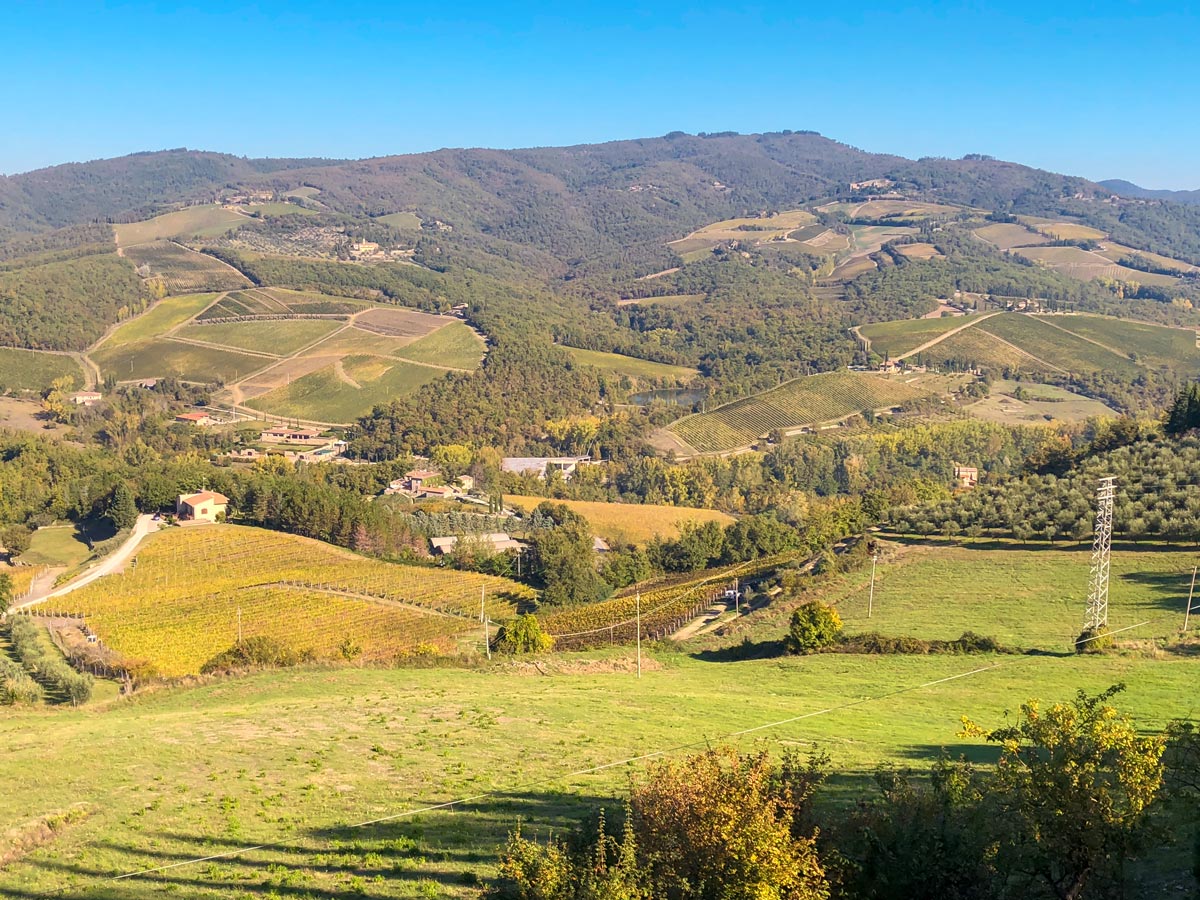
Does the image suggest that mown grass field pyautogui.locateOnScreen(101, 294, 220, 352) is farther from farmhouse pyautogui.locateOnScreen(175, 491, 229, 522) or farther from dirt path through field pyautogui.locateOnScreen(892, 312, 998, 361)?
dirt path through field pyautogui.locateOnScreen(892, 312, 998, 361)

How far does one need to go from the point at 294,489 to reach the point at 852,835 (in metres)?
73.5

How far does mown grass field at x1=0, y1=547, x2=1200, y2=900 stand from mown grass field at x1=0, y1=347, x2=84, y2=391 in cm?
12901

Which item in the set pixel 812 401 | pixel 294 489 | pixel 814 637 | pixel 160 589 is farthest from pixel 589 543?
pixel 812 401

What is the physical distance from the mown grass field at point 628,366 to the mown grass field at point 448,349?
54.4 ft

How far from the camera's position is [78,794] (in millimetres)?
20766

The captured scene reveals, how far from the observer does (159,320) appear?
570 ft

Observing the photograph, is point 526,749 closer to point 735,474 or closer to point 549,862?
point 549,862

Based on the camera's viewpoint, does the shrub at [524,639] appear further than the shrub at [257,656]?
Yes

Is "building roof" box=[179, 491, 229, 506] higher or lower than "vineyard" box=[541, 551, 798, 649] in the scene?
higher

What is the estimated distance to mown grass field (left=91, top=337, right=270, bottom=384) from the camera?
15188 centimetres

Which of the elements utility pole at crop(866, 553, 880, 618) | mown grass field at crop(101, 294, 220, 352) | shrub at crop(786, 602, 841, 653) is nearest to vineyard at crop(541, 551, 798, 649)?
shrub at crop(786, 602, 841, 653)

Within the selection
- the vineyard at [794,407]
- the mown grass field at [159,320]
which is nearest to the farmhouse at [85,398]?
the mown grass field at [159,320]

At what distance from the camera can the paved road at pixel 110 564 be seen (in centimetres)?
6196

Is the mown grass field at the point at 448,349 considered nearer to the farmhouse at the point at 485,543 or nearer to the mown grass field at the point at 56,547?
the farmhouse at the point at 485,543
